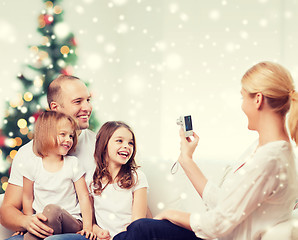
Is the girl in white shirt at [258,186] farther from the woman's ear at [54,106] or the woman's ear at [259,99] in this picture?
the woman's ear at [54,106]

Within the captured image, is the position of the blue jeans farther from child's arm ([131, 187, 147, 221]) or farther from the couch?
the couch

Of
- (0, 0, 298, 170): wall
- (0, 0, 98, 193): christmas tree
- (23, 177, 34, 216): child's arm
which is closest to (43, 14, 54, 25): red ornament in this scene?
(0, 0, 98, 193): christmas tree

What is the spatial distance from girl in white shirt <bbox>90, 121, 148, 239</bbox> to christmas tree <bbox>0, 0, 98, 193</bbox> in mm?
1047

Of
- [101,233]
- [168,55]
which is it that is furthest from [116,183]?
[168,55]

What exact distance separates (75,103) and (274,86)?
1.08 m

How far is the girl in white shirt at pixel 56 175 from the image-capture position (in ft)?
6.12

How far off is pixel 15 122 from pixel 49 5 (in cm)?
92

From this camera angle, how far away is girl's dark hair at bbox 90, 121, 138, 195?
1.88 m

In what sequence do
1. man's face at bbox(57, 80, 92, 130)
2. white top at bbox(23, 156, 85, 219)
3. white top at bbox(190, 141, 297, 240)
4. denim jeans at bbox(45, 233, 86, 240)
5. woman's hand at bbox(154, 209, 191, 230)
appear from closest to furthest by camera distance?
white top at bbox(190, 141, 297, 240)
woman's hand at bbox(154, 209, 191, 230)
denim jeans at bbox(45, 233, 86, 240)
white top at bbox(23, 156, 85, 219)
man's face at bbox(57, 80, 92, 130)

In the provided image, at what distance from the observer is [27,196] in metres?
1.88

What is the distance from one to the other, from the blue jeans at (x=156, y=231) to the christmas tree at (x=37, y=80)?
1592 millimetres

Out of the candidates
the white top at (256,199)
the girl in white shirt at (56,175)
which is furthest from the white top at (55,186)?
the white top at (256,199)

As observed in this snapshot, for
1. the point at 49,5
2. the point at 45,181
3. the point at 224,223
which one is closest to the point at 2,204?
the point at 45,181

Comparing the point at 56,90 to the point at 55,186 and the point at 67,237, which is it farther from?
the point at 67,237
